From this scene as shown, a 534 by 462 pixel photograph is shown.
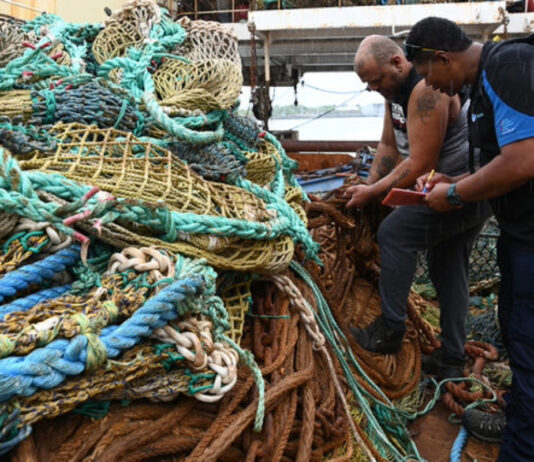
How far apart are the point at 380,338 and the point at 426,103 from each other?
1157 millimetres

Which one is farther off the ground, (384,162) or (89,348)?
(89,348)

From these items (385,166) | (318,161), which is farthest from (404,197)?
(318,161)

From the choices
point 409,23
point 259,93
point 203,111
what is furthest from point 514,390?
point 259,93

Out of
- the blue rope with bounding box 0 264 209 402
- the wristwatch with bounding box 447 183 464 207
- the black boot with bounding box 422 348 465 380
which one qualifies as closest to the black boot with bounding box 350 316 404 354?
the black boot with bounding box 422 348 465 380

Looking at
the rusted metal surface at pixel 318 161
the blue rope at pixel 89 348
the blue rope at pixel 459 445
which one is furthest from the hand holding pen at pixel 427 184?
the rusted metal surface at pixel 318 161

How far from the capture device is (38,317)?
1.13m

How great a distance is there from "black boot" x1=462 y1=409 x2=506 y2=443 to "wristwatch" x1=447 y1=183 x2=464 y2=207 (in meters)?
0.94

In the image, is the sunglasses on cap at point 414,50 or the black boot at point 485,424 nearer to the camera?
the sunglasses on cap at point 414,50

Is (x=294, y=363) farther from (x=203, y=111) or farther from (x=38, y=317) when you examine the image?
(x=203, y=111)

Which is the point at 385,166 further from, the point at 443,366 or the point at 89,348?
the point at 89,348

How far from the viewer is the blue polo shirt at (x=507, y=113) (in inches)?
67.4

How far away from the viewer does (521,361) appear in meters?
1.87

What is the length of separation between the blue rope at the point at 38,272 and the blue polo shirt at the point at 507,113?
145 centimetres

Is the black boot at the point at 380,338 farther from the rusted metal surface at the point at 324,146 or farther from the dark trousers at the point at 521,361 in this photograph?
the rusted metal surface at the point at 324,146
